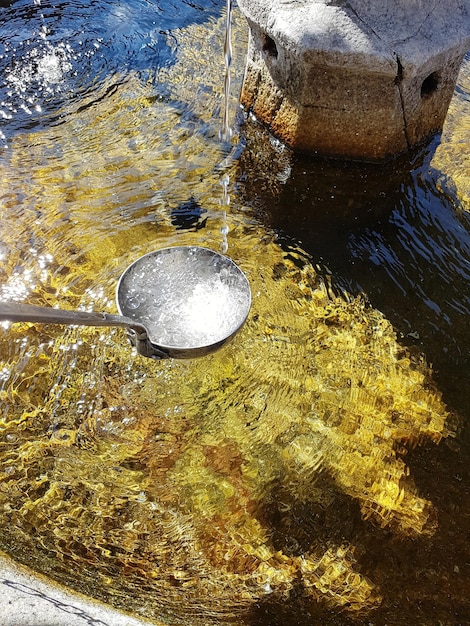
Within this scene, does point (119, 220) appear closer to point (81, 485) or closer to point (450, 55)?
point (81, 485)

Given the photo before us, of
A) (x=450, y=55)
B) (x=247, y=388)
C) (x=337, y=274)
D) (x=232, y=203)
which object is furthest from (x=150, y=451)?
(x=450, y=55)

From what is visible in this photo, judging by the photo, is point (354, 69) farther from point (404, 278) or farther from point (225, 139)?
point (404, 278)

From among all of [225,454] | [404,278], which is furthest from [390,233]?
[225,454]

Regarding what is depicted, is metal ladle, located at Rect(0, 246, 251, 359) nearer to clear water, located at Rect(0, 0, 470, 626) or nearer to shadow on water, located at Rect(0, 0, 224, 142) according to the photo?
clear water, located at Rect(0, 0, 470, 626)

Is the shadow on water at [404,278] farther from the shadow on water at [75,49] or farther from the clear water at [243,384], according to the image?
the shadow on water at [75,49]

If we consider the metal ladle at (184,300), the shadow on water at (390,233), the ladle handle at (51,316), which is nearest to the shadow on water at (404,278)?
the shadow on water at (390,233)

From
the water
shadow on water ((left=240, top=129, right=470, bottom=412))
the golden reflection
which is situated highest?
the water

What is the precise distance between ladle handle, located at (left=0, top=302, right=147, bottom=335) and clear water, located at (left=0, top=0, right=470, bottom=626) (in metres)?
0.88

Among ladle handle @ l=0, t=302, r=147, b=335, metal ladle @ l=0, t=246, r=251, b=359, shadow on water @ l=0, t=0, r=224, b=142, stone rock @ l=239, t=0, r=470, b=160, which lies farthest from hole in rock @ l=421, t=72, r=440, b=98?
ladle handle @ l=0, t=302, r=147, b=335

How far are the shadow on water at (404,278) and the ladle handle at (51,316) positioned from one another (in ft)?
3.99

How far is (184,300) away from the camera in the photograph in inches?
93.4

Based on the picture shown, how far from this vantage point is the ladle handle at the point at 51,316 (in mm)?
1213

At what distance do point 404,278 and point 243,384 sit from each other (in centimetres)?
129

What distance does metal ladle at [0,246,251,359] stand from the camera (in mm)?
2164
